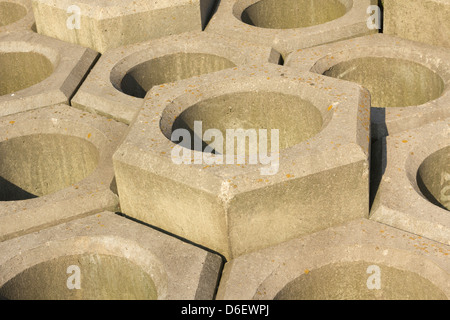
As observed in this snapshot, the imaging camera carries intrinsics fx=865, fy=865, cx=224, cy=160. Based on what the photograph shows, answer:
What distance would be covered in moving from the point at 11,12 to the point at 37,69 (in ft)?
8.18

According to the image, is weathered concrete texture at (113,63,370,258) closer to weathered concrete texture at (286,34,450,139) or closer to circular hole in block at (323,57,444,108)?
weathered concrete texture at (286,34,450,139)

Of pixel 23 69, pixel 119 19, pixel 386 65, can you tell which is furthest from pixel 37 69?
pixel 386 65

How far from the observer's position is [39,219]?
9.01m

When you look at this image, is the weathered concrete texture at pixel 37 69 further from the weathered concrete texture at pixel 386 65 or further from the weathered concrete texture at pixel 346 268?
the weathered concrete texture at pixel 346 268

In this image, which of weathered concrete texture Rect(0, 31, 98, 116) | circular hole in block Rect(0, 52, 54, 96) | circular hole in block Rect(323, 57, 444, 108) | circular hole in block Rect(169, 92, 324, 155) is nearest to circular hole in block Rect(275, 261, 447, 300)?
circular hole in block Rect(169, 92, 324, 155)

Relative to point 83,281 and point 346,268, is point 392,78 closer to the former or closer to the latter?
point 346,268

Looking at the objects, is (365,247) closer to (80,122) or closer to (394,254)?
(394,254)

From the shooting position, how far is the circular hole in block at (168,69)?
1205 cm

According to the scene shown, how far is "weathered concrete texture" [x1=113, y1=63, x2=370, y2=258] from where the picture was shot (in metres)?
8.20

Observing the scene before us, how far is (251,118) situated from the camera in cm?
1041

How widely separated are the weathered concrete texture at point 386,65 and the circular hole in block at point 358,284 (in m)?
3.37

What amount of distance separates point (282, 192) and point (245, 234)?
556mm

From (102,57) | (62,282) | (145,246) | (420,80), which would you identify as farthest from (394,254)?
(102,57)
